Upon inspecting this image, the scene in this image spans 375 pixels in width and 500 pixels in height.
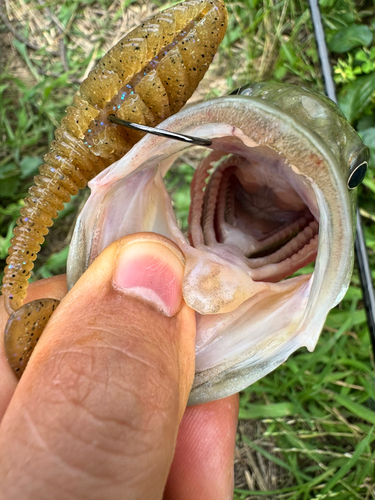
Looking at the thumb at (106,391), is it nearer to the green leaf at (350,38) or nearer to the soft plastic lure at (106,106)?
the soft plastic lure at (106,106)

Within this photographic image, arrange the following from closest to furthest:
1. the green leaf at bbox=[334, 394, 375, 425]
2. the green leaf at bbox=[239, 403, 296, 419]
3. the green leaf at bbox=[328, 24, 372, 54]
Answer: the green leaf at bbox=[334, 394, 375, 425] → the green leaf at bbox=[239, 403, 296, 419] → the green leaf at bbox=[328, 24, 372, 54]

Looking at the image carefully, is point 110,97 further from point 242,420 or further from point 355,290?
point 242,420

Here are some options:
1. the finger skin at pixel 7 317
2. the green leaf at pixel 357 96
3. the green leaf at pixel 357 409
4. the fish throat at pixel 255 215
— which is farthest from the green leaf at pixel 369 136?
the finger skin at pixel 7 317

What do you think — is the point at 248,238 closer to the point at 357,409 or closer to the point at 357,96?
the point at 357,409

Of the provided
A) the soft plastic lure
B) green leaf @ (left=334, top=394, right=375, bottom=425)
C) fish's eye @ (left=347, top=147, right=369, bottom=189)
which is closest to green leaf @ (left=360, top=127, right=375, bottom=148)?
fish's eye @ (left=347, top=147, right=369, bottom=189)

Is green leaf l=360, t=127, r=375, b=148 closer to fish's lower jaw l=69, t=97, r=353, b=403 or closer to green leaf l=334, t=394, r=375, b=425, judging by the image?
fish's lower jaw l=69, t=97, r=353, b=403

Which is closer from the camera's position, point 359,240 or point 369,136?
point 359,240

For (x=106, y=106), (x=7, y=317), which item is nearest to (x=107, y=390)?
(x=7, y=317)
